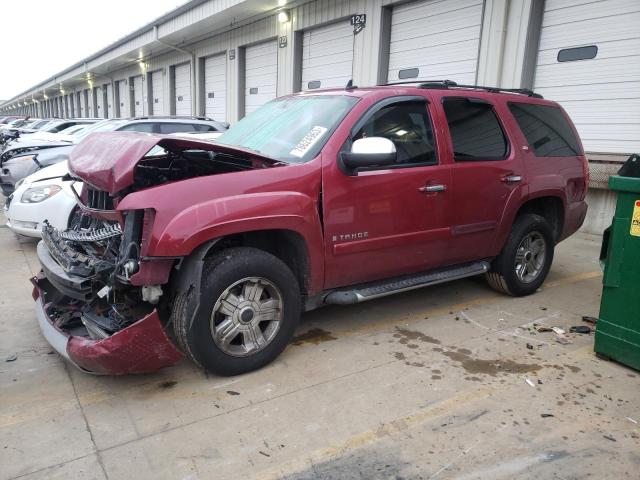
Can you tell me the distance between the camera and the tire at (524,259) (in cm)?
494

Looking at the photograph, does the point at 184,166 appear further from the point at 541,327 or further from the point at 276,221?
the point at 541,327

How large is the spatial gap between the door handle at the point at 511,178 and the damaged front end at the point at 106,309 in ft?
10.3

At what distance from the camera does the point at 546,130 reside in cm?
513

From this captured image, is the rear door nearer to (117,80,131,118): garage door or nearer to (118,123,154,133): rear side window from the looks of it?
(118,123,154,133): rear side window

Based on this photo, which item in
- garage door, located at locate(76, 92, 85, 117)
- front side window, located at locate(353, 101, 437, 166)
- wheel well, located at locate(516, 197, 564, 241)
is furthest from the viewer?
garage door, located at locate(76, 92, 85, 117)

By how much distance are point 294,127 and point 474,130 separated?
163 cm

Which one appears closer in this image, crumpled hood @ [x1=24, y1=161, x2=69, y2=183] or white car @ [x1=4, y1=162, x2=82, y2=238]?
white car @ [x1=4, y1=162, x2=82, y2=238]

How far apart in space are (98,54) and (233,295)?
27.7 m

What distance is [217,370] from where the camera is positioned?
10.9 feet

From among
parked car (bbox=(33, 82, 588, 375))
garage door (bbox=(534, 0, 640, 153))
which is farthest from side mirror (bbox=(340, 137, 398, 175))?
garage door (bbox=(534, 0, 640, 153))

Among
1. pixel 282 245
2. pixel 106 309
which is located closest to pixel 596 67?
pixel 282 245

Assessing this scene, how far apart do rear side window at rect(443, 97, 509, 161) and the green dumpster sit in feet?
3.81

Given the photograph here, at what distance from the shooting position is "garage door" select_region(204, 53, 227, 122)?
1812 centimetres

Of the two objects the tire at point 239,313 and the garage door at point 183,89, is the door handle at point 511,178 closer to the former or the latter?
the tire at point 239,313
